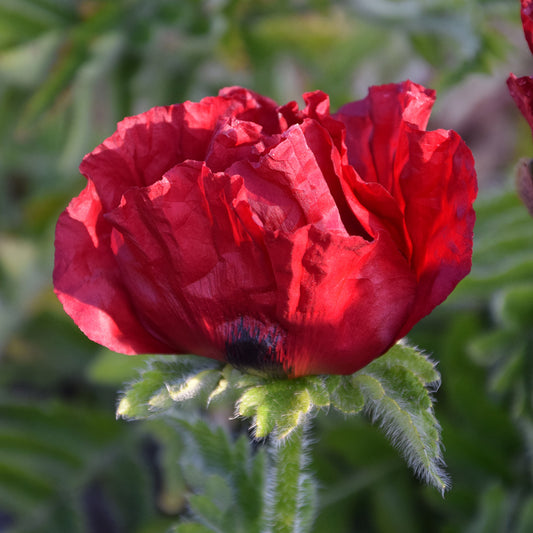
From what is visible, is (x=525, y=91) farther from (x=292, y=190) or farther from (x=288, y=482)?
(x=288, y=482)

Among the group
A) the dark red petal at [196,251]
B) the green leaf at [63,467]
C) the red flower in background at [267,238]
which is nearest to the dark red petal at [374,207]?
the red flower in background at [267,238]

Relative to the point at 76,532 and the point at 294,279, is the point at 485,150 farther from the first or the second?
the point at 294,279

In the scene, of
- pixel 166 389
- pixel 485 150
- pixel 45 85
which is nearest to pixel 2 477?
pixel 45 85

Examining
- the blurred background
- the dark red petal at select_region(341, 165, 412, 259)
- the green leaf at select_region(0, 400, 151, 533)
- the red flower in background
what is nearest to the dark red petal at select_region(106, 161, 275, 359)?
the red flower in background

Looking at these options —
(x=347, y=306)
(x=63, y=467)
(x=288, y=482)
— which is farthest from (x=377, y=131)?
(x=63, y=467)

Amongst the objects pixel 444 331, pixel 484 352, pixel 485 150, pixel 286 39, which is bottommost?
pixel 485 150

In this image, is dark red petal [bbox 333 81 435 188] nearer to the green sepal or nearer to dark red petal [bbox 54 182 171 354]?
the green sepal

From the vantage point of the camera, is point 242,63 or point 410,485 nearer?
point 410,485

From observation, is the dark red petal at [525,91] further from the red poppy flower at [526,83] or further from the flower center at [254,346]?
the flower center at [254,346]
